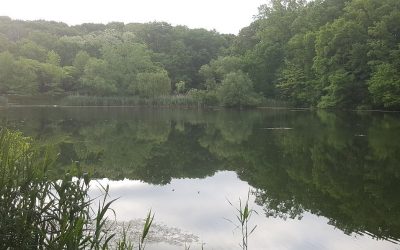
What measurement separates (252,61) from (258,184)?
140ft

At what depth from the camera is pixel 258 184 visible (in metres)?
9.47

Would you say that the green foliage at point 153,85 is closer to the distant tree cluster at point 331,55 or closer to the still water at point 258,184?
the distant tree cluster at point 331,55

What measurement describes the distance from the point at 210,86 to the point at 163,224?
41.0 metres

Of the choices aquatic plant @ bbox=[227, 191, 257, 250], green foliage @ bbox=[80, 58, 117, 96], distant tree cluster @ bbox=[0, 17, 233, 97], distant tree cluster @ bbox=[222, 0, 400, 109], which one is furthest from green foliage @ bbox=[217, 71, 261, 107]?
aquatic plant @ bbox=[227, 191, 257, 250]

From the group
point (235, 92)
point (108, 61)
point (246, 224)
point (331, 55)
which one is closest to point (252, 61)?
point (235, 92)

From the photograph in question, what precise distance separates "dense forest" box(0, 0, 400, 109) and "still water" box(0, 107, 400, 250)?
20573 millimetres

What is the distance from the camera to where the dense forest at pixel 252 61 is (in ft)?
121

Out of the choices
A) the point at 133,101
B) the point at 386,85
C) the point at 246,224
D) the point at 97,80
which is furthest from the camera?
the point at 97,80

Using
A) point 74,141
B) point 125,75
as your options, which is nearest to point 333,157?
point 74,141

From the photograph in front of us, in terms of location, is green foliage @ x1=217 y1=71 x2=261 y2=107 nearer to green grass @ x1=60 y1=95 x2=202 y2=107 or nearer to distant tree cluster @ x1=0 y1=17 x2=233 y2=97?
green grass @ x1=60 y1=95 x2=202 y2=107

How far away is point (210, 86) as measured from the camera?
155ft

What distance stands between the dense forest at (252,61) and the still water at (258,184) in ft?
67.5

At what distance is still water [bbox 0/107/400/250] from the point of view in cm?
611

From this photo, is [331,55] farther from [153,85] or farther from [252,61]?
[153,85]
